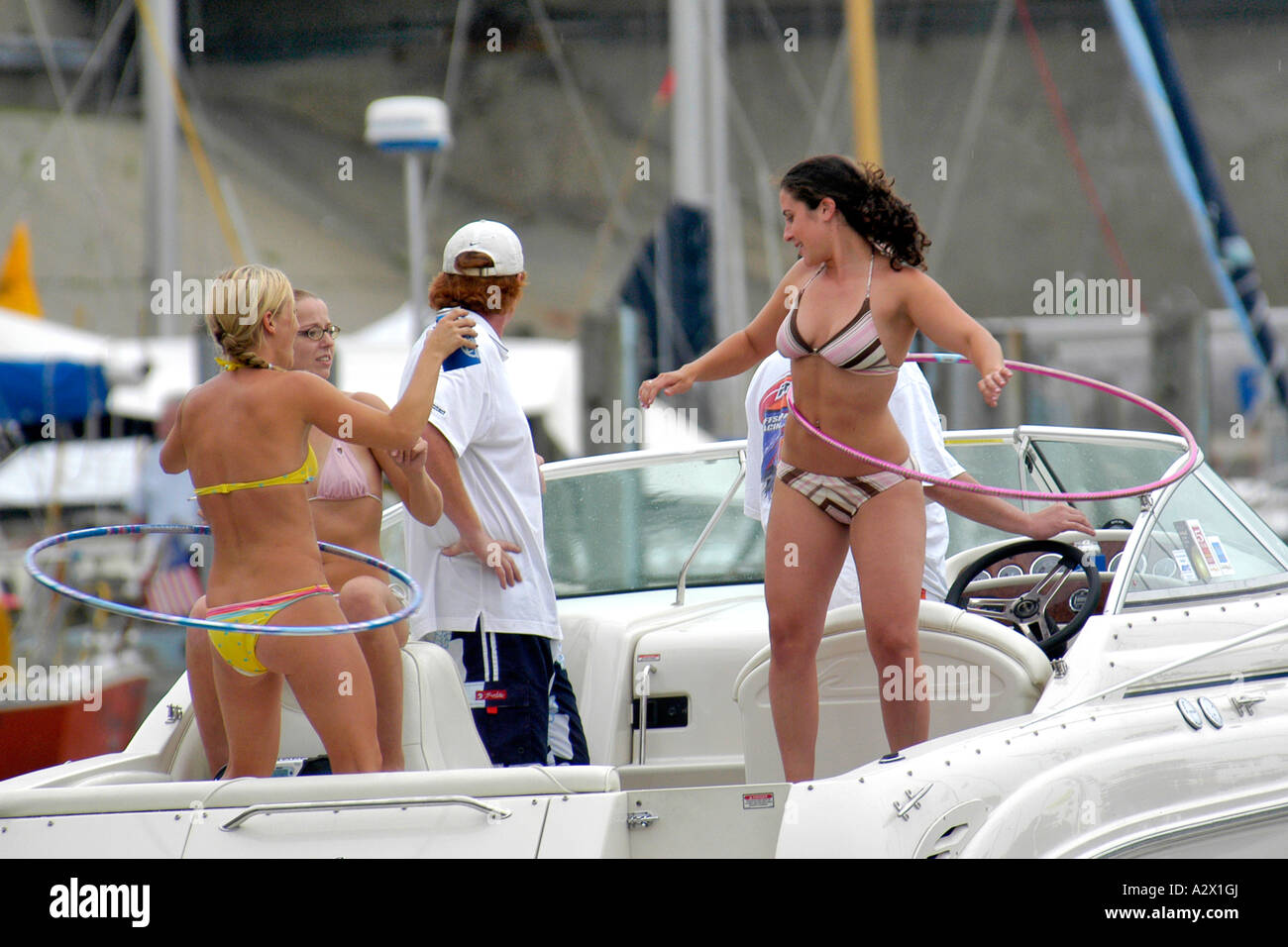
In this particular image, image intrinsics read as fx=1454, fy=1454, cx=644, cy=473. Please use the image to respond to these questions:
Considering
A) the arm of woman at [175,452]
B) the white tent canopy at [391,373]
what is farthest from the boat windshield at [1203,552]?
the white tent canopy at [391,373]

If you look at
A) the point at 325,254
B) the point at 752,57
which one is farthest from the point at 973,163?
the point at 325,254

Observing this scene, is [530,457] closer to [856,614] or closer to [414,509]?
[414,509]

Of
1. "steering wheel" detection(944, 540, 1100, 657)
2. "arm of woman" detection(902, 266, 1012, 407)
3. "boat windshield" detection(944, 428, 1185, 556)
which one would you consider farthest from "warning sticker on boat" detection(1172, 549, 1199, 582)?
"arm of woman" detection(902, 266, 1012, 407)

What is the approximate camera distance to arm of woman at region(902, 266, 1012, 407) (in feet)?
10.6

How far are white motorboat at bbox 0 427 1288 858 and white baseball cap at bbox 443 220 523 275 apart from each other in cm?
102

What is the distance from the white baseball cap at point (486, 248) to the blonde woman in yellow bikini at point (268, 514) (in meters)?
0.51

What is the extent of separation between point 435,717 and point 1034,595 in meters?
1.70

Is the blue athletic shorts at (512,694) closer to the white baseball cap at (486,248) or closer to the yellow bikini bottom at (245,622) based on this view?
the yellow bikini bottom at (245,622)

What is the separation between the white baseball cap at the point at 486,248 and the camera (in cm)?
→ 386

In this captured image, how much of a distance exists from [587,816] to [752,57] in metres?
21.0

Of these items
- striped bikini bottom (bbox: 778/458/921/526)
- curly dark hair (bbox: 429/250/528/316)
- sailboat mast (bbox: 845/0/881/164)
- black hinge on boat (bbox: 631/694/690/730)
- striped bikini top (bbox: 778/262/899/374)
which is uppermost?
sailboat mast (bbox: 845/0/881/164)

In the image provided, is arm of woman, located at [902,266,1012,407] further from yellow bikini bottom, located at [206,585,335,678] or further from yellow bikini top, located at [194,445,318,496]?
yellow bikini bottom, located at [206,585,335,678]

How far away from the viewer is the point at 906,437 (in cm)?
436

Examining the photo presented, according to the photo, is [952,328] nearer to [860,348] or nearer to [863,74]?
[860,348]
